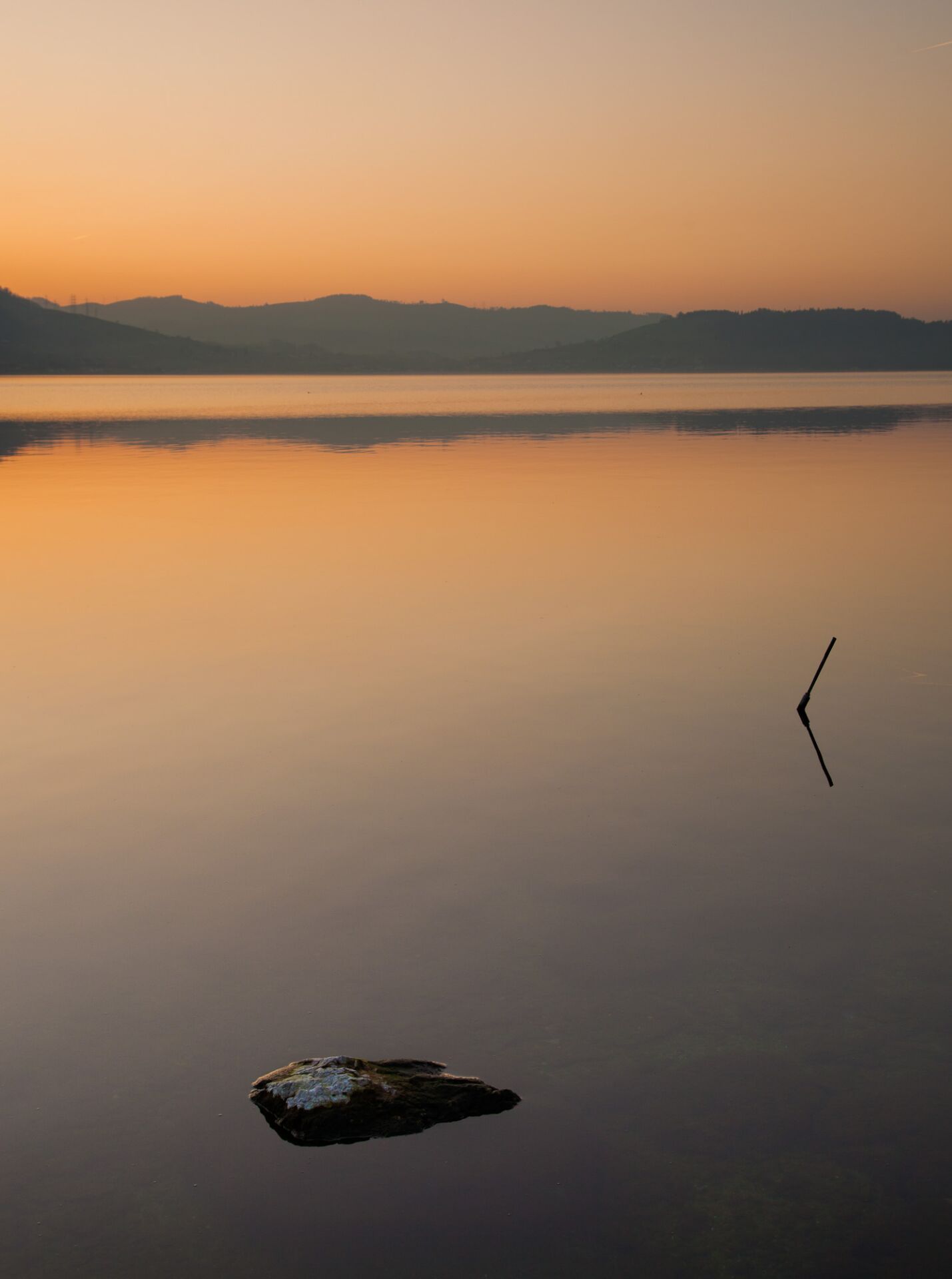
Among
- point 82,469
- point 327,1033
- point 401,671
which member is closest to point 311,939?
point 327,1033

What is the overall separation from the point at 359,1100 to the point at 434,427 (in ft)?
177

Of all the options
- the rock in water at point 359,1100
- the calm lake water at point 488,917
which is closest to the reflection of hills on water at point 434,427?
the calm lake water at point 488,917

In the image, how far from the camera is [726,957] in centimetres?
667

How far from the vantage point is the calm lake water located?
15.7 feet

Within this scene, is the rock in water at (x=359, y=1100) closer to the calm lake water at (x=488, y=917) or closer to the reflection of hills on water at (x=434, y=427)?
the calm lake water at (x=488, y=917)

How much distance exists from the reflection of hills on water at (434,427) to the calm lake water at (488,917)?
3156cm

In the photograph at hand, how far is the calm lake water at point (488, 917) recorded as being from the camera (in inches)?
189

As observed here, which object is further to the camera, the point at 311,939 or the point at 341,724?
the point at 341,724

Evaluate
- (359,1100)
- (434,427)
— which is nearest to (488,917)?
(359,1100)

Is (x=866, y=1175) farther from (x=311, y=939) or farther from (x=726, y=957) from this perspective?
(x=311, y=939)

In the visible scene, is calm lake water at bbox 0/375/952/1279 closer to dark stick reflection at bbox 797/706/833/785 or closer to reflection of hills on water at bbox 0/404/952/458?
dark stick reflection at bbox 797/706/833/785

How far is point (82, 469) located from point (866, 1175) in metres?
34.5

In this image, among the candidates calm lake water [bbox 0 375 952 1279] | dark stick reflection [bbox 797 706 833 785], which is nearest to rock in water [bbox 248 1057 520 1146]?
calm lake water [bbox 0 375 952 1279]

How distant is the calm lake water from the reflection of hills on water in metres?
31.6
